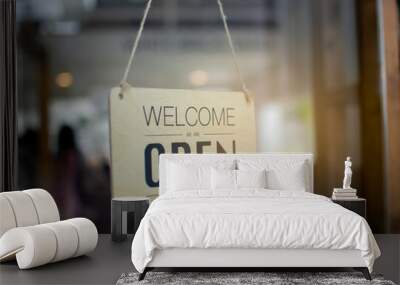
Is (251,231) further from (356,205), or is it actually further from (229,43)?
(229,43)

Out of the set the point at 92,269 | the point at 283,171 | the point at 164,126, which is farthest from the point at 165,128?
the point at 92,269

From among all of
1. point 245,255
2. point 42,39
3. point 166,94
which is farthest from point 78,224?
point 42,39

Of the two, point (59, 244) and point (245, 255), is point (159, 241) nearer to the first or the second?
point (245, 255)

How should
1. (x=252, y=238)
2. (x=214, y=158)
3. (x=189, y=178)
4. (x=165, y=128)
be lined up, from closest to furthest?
(x=252, y=238) < (x=189, y=178) < (x=214, y=158) < (x=165, y=128)

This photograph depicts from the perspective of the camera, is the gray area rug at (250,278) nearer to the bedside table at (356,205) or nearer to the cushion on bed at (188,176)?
the bedside table at (356,205)

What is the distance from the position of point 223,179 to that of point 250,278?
1.42m

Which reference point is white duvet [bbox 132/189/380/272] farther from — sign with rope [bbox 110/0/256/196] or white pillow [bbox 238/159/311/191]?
sign with rope [bbox 110/0/256/196]

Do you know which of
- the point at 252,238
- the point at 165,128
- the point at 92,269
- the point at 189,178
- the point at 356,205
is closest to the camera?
the point at 252,238

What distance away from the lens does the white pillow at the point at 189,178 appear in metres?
5.36

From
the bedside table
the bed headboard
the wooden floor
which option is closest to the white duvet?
the wooden floor

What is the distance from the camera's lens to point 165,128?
602cm

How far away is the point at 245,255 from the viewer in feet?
13.0

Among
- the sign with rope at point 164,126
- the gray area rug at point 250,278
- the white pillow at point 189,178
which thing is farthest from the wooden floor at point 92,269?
the sign with rope at point 164,126

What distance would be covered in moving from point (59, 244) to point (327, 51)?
3.39 meters
